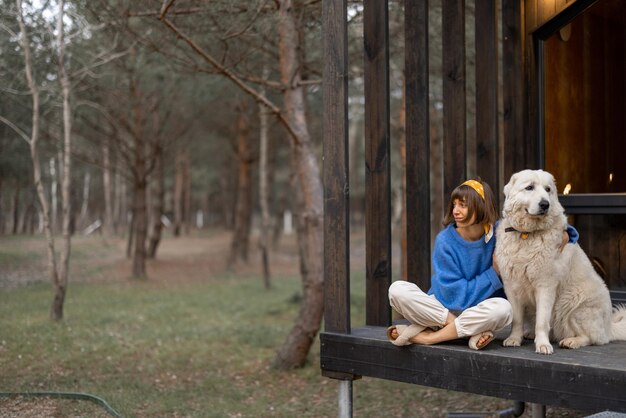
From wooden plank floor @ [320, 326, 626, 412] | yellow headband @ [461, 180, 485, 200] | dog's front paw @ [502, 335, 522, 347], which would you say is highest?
yellow headband @ [461, 180, 485, 200]

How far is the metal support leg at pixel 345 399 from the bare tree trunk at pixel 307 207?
400 cm

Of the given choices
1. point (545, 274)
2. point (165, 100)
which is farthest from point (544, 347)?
point (165, 100)

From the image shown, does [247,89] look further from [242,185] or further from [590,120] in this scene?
[242,185]

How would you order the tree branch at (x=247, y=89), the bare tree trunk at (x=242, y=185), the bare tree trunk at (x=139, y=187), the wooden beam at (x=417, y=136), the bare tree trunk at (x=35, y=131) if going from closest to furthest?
the wooden beam at (x=417, y=136)
the tree branch at (x=247, y=89)
the bare tree trunk at (x=35, y=131)
the bare tree trunk at (x=139, y=187)
the bare tree trunk at (x=242, y=185)

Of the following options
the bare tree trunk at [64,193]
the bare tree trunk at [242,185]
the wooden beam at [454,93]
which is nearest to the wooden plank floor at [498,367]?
the wooden beam at [454,93]

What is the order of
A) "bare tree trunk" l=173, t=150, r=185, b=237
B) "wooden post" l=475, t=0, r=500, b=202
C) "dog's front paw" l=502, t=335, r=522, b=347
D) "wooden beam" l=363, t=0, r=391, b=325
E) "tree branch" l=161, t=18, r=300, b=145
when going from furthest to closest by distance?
"bare tree trunk" l=173, t=150, r=185, b=237, "tree branch" l=161, t=18, r=300, b=145, "wooden post" l=475, t=0, r=500, b=202, "wooden beam" l=363, t=0, r=391, b=325, "dog's front paw" l=502, t=335, r=522, b=347

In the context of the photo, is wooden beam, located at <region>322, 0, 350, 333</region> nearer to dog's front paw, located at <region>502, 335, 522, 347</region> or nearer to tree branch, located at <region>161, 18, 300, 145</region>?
dog's front paw, located at <region>502, 335, 522, 347</region>

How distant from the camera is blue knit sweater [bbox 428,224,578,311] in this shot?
4.26 m

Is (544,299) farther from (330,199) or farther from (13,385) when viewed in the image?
(13,385)

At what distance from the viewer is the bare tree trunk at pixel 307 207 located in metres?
8.98

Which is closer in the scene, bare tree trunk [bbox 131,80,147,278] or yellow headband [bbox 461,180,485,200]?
yellow headband [bbox 461,180,485,200]

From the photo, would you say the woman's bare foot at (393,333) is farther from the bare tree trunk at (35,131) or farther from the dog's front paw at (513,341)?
the bare tree trunk at (35,131)

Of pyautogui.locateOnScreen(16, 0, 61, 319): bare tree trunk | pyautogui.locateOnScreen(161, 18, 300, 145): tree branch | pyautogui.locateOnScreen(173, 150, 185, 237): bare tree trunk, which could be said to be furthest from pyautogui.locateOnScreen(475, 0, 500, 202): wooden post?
pyautogui.locateOnScreen(173, 150, 185, 237): bare tree trunk

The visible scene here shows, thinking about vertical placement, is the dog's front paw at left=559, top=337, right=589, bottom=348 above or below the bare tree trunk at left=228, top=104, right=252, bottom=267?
below
